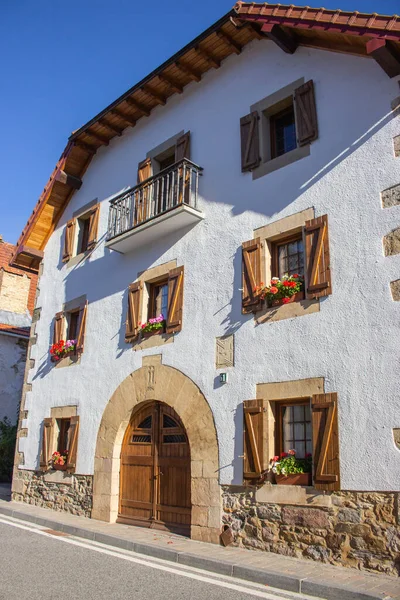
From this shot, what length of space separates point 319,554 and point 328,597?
1.15 m

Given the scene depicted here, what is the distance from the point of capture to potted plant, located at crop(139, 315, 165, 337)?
9625mm

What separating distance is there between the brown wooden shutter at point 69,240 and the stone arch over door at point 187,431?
4.17 metres

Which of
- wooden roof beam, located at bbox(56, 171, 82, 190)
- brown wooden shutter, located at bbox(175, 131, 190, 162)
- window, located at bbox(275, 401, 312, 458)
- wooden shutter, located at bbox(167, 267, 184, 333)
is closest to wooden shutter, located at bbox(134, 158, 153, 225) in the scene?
brown wooden shutter, located at bbox(175, 131, 190, 162)

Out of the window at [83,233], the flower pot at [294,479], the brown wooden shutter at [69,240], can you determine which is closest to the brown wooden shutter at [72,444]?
the brown wooden shutter at [69,240]

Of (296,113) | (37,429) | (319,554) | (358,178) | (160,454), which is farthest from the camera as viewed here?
(37,429)

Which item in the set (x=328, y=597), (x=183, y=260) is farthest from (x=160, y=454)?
(x=328, y=597)

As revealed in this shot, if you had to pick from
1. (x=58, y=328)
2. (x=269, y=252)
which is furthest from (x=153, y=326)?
(x=58, y=328)

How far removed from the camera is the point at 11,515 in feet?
35.1

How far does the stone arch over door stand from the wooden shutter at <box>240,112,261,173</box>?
370 cm

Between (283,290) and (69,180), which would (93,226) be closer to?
(69,180)

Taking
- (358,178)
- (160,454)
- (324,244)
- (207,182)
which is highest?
(207,182)

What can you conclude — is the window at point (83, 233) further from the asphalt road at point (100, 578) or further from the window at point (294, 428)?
the window at point (294, 428)

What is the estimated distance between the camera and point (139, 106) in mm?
11633

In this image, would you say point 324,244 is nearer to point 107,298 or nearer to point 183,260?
point 183,260
